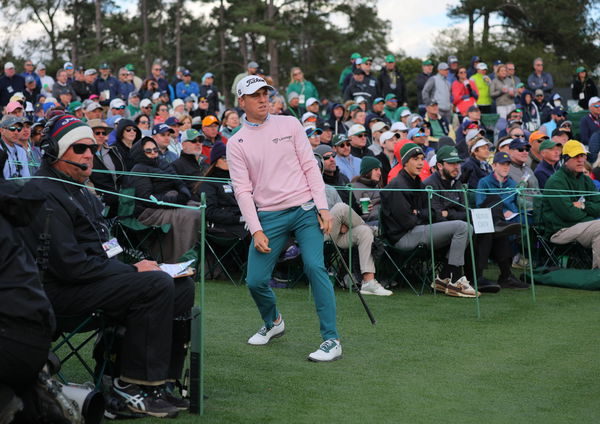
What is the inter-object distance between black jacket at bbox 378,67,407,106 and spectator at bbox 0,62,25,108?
Answer: 7.71 m

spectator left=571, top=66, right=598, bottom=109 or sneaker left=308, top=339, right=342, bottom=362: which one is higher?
spectator left=571, top=66, right=598, bottom=109

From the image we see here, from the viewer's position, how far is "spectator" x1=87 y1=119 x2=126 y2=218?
9.60 meters

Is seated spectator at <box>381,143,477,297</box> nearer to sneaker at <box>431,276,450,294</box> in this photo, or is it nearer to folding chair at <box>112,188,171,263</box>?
sneaker at <box>431,276,450,294</box>

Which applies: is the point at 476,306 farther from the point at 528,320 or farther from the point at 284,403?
the point at 284,403

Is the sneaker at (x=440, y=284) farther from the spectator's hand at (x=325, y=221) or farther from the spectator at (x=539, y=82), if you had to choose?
the spectator at (x=539, y=82)

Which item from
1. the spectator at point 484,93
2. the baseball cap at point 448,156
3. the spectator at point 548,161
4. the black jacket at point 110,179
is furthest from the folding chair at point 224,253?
the spectator at point 484,93

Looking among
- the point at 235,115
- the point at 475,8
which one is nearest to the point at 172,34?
the point at 475,8

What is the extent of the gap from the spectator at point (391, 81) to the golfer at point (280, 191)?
533 inches

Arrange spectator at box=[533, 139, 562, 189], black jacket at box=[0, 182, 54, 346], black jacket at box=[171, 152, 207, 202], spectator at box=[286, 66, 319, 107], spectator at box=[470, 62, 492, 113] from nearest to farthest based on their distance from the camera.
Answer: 1. black jacket at box=[0, 182, 54, 346]
2. black jacket at box=[171, 152, 207, 202]
3. spectator at box=[533, 139, 562, 189]
4. spectator at box=[286, 66, 319, 107]
5. spectator at box=[470, 62, 492, 113]

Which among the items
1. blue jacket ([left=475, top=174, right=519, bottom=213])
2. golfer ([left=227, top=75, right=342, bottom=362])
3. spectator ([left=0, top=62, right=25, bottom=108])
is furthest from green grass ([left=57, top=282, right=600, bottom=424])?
spectator ([left=0, top=62, right=25, bottom=108])

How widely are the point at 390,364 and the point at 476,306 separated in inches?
101

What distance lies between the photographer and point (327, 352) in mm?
6168

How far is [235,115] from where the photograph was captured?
13.8 meters

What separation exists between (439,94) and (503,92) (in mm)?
1722
